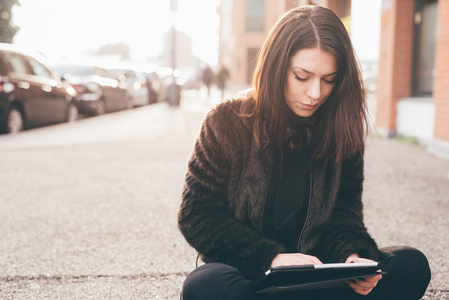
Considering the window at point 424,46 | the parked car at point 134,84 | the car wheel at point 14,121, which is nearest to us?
the window at point 424,46

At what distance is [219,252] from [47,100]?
31.4ft

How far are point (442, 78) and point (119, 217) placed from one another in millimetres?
5402

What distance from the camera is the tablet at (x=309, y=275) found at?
1.73 metres

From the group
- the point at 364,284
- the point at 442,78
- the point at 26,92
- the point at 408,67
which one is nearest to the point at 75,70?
the point at 26,92

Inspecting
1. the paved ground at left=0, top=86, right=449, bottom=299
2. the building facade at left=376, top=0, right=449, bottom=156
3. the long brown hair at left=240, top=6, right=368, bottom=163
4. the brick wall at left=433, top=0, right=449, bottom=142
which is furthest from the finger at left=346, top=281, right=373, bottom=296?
the building facade at left=376, top=0, right=449, bottom=156

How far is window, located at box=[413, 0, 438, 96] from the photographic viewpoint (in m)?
9.08

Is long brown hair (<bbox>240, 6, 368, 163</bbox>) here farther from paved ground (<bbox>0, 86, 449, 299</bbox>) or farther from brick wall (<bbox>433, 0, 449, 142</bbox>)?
brick wall (<bbox>433, 0, 449, 142</bbox>)

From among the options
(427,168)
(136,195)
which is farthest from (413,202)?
(136,195)

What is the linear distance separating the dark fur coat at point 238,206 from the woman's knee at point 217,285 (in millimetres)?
93

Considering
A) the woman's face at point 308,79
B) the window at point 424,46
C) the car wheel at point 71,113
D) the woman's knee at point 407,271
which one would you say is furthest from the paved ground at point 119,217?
the car wheel at point 71,113

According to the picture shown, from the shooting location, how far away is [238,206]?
209cm

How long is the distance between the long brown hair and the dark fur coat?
0.07 m

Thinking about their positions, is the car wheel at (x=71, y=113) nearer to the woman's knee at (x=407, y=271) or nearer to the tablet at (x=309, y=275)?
the woman's knee at (x=407, y=271)

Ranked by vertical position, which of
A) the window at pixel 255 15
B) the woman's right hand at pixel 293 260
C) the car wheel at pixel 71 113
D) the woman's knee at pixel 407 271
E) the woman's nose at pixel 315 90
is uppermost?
the window at pixel 255 15
